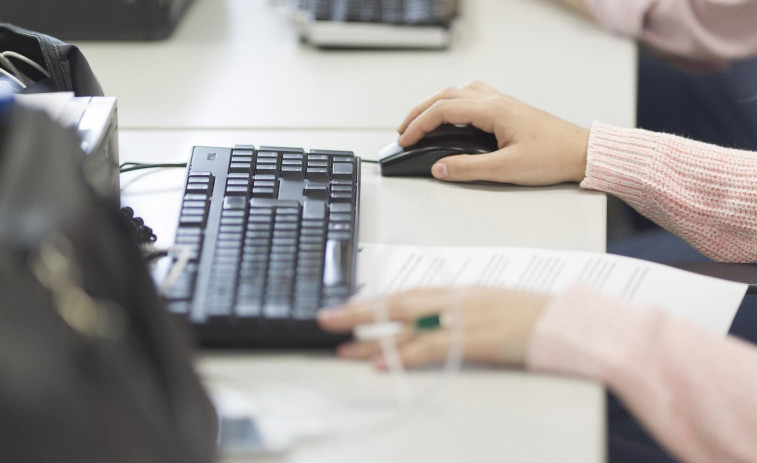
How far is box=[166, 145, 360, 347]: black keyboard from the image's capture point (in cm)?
65

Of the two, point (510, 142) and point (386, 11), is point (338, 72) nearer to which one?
point (386, 11)

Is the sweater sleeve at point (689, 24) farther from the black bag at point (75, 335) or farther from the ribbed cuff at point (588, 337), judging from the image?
the black bag at point (75, 335)

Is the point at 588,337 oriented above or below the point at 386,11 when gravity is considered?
below

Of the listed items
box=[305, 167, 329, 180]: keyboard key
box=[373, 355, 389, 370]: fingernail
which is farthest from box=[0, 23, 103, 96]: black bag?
box=[373, 355, 389, 370]: fingernail

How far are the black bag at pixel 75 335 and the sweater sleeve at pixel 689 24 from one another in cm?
95

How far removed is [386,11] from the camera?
121 cm

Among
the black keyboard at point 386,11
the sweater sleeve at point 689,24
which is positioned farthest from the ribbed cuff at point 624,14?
the black keyboard at point 386,11

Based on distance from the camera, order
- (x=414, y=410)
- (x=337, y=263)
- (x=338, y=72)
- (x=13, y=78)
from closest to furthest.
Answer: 1. (x=414, y=410)
2. (x=337, y=263)
3. (x=13, y=78)
4. (x=338, y=72)

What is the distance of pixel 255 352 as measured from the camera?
0.66m

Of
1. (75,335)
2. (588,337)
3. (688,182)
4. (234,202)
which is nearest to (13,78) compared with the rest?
(234,202)

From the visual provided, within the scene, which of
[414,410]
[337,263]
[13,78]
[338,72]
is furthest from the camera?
[338,72]

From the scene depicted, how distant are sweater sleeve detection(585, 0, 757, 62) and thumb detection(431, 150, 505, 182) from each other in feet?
1.54

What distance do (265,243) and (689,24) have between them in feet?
2.68

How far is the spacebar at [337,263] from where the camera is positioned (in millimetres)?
690
